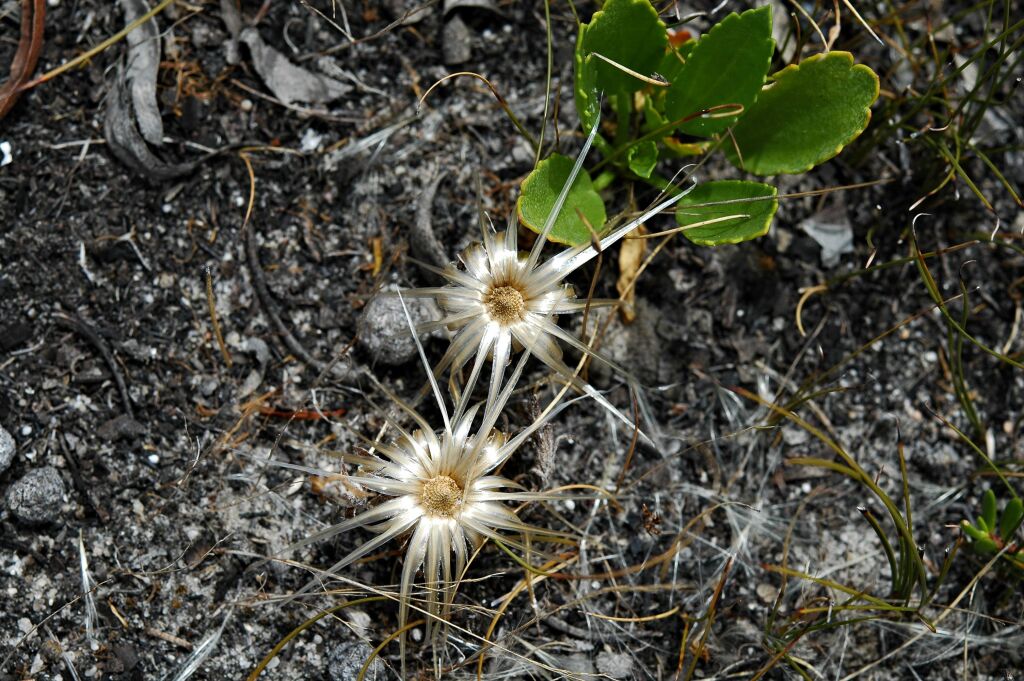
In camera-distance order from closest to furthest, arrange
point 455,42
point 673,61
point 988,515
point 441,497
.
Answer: point 441,497 < point 673,61 < point 988,515 < point 455,42

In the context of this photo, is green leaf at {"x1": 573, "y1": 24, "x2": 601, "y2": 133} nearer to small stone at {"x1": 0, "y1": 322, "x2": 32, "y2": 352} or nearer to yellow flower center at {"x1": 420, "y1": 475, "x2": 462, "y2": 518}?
yellow flower center at {"x1": 420, "y1": 475, "x2": 462, "y2": 518}

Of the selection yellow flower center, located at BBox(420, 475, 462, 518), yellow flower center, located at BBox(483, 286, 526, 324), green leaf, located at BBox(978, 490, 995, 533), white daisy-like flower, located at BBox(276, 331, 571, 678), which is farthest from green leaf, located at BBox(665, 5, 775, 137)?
green leaf, located at BBox(978, 490, 995, 533)

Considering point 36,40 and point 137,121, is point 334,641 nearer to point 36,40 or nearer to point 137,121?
point 137,121

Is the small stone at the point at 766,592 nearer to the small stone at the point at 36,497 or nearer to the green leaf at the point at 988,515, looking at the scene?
the green leaf at the point at 988,515

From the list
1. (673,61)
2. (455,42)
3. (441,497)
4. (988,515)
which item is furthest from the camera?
(455,42)

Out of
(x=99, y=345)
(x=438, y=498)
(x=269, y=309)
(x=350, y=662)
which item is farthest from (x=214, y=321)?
(x=350, y=662)

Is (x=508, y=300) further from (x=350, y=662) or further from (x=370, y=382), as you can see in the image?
(x=350, y=662)

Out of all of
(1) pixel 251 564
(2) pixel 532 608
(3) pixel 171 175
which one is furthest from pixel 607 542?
(3) pixel 171 175
